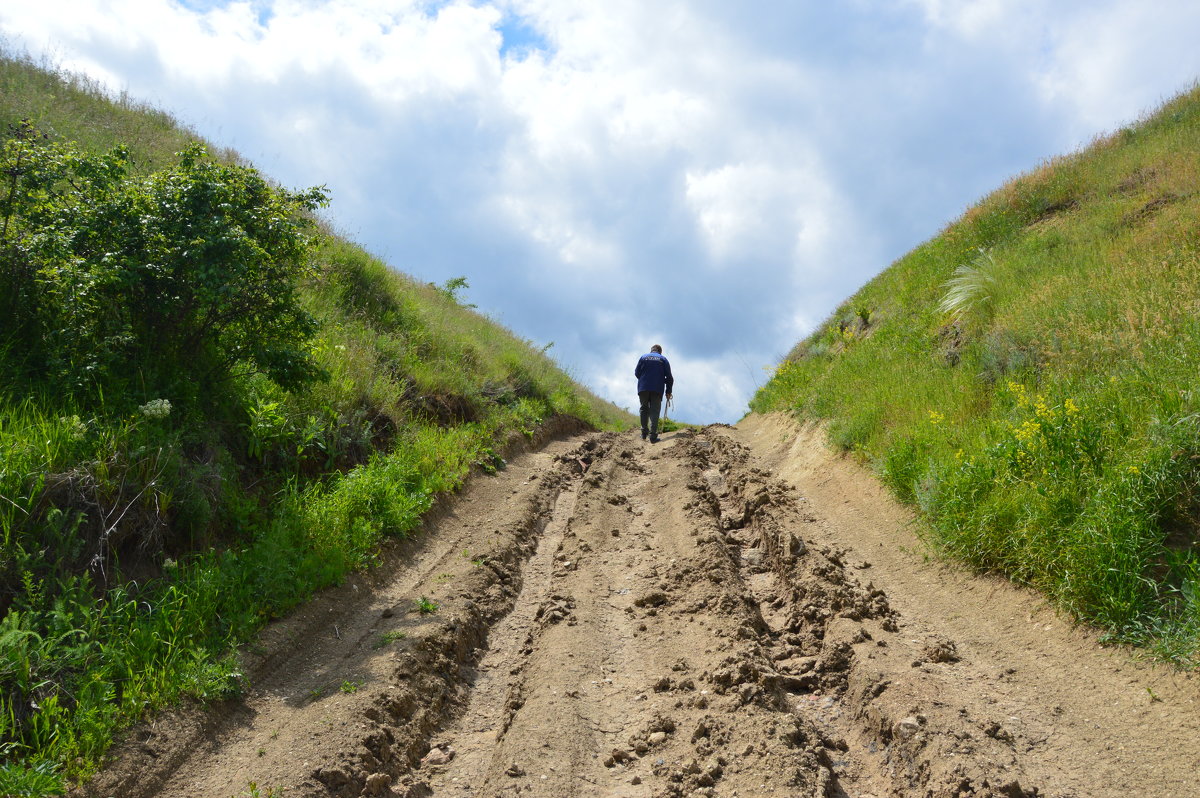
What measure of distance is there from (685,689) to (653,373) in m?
11.1

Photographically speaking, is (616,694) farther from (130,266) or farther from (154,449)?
(130,266)

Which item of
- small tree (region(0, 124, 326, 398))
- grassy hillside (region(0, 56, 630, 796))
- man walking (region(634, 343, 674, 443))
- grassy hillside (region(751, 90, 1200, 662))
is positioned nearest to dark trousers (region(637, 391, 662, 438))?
man walking (region(634, 343, 674, 443))

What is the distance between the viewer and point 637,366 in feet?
52.4

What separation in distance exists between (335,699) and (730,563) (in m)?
3.64

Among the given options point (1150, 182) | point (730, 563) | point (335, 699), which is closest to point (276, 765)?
point (335, 699)

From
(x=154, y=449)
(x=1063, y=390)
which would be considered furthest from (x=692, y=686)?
(x=1063, y=390)

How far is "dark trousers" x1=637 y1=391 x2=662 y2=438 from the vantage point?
1552 cm

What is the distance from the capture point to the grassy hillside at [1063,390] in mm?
5004

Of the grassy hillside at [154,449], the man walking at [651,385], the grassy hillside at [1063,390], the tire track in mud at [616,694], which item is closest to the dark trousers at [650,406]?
the man walking at [651,385]

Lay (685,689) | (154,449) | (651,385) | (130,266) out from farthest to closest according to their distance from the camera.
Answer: (651,385) → (130,266) → (154,449) → (685,689)

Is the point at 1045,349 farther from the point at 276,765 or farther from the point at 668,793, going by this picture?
the point at 276,765

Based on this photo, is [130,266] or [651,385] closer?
[130,266]

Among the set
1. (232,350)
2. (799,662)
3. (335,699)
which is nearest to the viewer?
(335,699)

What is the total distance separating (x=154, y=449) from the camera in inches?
231
